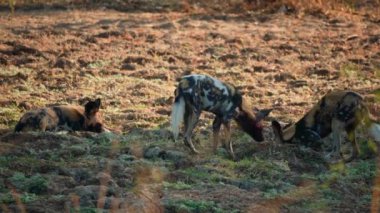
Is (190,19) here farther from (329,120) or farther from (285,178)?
(285,178)

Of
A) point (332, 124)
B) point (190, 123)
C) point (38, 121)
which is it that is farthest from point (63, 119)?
point (332, 124)

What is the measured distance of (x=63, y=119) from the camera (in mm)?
8555

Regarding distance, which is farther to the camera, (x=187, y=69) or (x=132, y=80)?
(x=187, y=69)

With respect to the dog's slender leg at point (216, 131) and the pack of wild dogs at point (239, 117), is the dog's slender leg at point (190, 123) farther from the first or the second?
the dog's slender leg at point (216, 131)

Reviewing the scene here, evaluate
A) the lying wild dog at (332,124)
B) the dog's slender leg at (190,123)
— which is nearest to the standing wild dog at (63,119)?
the dog's slender leg at (190,123)

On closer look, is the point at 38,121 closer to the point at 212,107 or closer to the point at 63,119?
the point at 63,119

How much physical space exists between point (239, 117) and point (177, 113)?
916 millimetres

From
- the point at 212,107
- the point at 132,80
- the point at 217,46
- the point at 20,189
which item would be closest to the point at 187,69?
the point at 132,80

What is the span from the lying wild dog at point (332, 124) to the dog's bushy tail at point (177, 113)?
0.95m

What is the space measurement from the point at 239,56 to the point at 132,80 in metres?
2.83

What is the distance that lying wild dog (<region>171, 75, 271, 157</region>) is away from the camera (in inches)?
298

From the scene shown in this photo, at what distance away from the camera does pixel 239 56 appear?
549 inches

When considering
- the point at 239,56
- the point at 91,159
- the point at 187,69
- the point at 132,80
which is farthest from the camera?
the point at 239,56

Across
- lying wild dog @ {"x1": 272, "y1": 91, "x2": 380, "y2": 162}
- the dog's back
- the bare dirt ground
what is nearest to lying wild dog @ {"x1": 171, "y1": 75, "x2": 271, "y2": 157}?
the bare dirt ground
